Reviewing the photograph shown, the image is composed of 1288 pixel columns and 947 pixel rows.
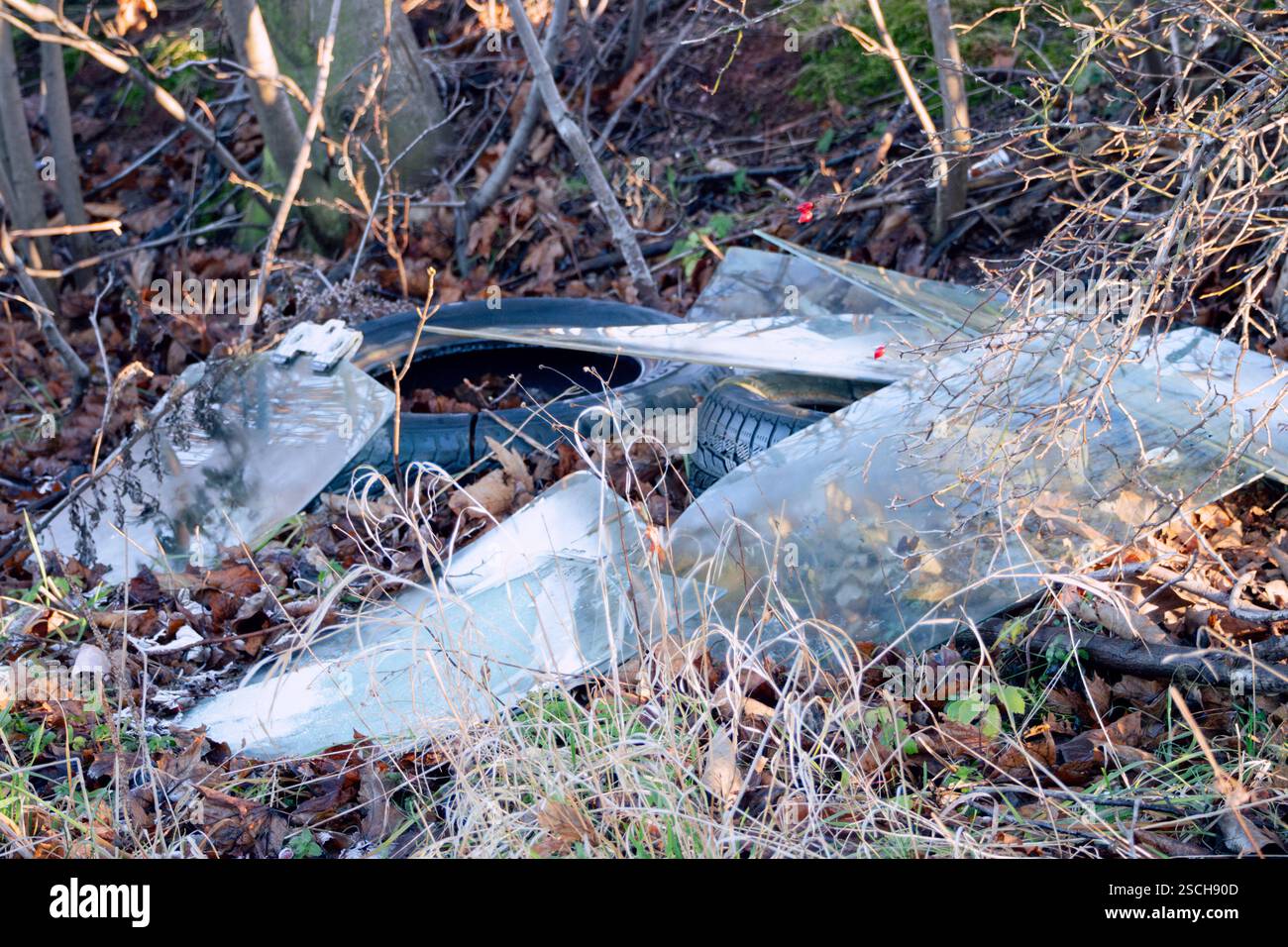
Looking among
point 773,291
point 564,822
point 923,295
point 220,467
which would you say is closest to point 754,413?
point 923,295

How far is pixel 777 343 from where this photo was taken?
4277 millimetres

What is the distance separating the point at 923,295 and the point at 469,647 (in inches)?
99.0

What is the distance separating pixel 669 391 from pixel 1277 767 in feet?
8.42

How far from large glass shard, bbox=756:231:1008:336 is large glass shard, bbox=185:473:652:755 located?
4.85ft

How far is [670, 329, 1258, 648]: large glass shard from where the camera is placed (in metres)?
3.29

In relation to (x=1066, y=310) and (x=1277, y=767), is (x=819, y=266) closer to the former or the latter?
(x=1066, y=310)

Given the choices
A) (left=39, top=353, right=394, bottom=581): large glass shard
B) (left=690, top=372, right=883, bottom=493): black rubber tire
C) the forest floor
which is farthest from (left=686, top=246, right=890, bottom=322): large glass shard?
(left=39, top=353, right=394, bottom=581): large glass shard

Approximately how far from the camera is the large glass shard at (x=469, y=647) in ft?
9.80

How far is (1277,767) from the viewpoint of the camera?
8.77ft

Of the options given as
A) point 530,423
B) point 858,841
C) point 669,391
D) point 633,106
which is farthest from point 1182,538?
point 633,106

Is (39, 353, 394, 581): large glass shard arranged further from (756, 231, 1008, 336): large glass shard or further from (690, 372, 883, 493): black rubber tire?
(756, 231, 1008, 336): large glass shard

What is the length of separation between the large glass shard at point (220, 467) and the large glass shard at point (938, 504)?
5.42 feet

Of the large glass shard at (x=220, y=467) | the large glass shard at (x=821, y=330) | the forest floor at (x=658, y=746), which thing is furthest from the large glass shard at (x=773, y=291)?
the large glass shard at (x=220, y=467)

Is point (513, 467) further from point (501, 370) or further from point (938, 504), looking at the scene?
point (938, 504)
